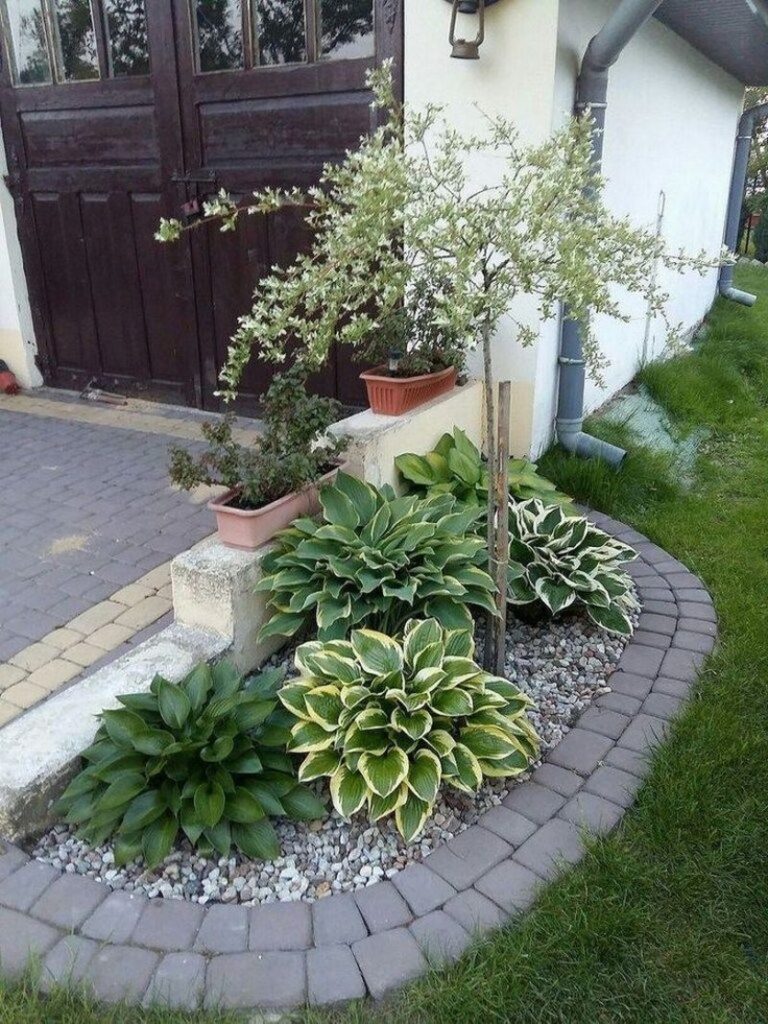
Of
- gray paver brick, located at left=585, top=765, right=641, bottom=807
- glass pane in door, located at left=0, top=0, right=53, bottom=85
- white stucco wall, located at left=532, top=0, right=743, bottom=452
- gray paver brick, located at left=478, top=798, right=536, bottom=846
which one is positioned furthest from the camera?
glass pane in door, located at left=0, top=0, right=53, bottom=85

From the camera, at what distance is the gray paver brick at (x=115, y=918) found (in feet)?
6.39

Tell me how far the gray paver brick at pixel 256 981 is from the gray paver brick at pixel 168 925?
105 mm

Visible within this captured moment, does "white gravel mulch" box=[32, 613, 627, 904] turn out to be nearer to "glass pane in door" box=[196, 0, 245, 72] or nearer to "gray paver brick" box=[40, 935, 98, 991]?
"gray paver brick" box=[40, 935, 98, 991]

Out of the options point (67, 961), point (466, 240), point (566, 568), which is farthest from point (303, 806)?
point (466, 240)

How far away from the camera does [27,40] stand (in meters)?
5.66

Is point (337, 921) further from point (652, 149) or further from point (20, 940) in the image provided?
point (652, 149)

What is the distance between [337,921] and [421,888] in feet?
0.76

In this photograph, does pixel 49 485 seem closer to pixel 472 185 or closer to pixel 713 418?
pixel 472 185

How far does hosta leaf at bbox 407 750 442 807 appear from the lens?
2206mm

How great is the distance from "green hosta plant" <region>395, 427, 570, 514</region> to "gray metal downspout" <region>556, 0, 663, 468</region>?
0.69 metres

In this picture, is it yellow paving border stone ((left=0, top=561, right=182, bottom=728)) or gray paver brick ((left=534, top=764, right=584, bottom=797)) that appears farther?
yellow paving border stone ((left=0, top=561, right=182, bottom=728))

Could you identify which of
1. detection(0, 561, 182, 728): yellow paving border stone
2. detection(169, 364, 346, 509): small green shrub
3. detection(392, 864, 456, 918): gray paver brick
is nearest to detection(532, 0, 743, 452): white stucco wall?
detection(169, 364, 346, 509): small green shrub

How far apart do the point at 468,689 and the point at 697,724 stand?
782mm

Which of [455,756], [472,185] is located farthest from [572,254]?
[472,185]
